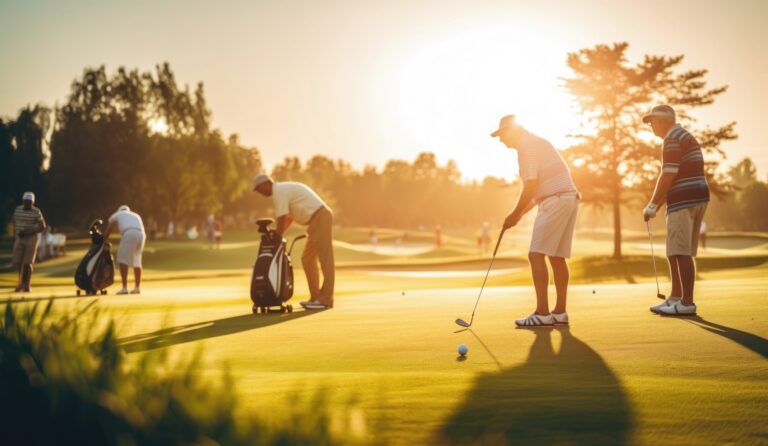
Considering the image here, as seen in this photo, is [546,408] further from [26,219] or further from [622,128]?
[622,128]

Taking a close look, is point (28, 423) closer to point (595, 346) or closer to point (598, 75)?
point (595, 346)

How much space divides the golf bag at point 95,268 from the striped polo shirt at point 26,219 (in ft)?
7.09

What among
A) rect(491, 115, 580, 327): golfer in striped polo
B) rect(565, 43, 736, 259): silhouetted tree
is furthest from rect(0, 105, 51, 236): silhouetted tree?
rect(491, 115, 580, 327): golfer in striped polo

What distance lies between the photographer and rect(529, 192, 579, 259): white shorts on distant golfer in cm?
856

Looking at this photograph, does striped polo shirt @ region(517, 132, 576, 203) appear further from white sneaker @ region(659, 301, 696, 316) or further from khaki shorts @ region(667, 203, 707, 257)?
white sneaker @ region(659, 301, 696, 316)

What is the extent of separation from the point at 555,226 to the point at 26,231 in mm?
14849

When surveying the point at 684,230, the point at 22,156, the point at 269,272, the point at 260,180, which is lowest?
the point at 269,272

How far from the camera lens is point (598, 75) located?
4056 centimetres

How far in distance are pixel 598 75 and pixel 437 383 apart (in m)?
38.4

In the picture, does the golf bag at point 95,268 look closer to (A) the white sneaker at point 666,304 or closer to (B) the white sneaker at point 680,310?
(A) the white sneaker at point 666,304

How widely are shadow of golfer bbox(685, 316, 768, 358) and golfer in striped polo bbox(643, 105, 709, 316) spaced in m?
0.75

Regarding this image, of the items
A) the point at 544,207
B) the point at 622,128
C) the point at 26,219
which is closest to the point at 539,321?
the point at 544,207

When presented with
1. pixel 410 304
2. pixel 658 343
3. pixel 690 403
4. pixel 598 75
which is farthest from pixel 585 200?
pixel 690 403

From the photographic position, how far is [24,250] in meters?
18.8
